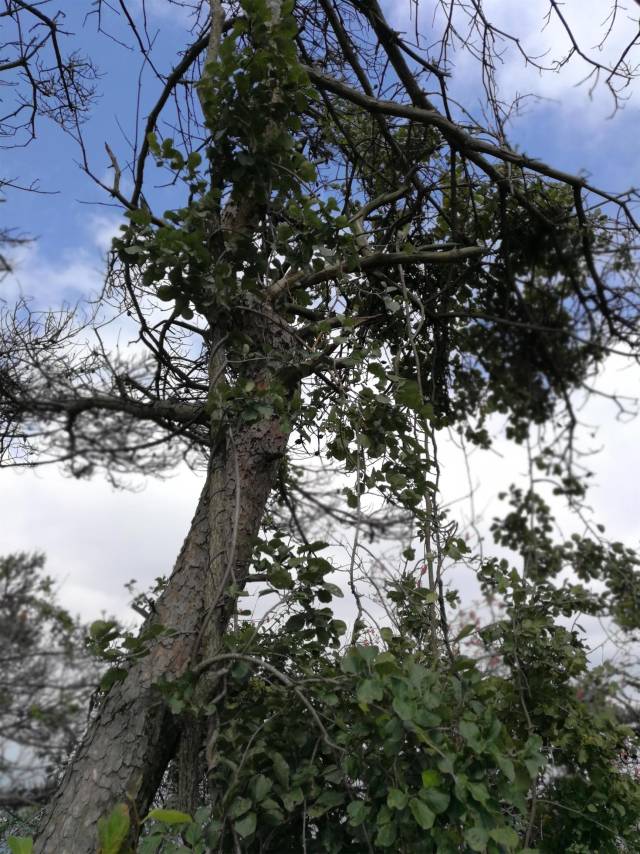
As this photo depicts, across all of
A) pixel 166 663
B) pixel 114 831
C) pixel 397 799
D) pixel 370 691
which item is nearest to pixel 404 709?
pixel 370 691

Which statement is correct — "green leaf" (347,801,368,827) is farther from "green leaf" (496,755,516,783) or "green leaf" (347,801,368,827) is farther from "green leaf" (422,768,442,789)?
"green leaf" (496,755,516,783)

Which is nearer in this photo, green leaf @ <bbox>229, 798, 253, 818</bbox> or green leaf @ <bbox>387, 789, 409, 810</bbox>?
green leaf @ <bbox>387, 789, 409, 810</bbox>

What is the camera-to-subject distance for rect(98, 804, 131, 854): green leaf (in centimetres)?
174

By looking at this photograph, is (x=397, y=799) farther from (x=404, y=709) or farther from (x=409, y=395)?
(x=409, y=395)

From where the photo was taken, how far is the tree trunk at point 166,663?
2.03 m

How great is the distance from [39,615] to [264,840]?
8151 mm

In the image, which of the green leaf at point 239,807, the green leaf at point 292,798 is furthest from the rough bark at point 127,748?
the green leaf at point 292,798

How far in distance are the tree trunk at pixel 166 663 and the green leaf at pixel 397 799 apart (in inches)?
30.8

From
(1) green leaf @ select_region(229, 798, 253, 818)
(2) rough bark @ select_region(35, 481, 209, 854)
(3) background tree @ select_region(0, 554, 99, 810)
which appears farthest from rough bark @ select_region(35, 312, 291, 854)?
(3) background tree @ select_region(0, 554, 99, 810)

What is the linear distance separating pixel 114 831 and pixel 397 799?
0.75 m

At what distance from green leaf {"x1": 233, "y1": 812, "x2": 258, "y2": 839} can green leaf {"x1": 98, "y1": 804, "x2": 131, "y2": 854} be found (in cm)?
29

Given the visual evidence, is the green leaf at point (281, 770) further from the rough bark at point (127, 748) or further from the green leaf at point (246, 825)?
the rough bark at point (127, 748)

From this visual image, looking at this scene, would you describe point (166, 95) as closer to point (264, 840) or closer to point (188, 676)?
point (188, 676)

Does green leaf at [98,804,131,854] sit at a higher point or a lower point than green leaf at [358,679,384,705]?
lower
